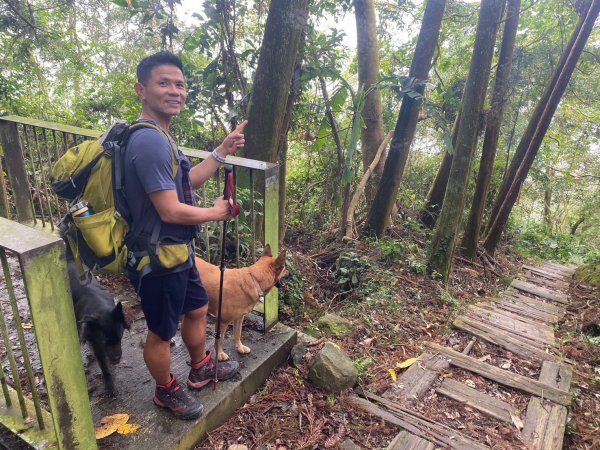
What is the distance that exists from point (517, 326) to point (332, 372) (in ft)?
11.4

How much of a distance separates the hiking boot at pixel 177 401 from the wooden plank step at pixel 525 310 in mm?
5636

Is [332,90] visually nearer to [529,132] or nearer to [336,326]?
[336,326]

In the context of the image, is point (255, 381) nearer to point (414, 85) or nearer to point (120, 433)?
point (120, 433)

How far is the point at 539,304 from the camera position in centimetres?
683

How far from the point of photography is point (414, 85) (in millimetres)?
6000

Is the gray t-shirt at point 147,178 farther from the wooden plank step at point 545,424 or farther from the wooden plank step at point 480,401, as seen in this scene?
the wooden plank step at point 545,424

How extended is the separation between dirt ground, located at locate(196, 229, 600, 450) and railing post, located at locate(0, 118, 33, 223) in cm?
334

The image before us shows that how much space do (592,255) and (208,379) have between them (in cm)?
1533

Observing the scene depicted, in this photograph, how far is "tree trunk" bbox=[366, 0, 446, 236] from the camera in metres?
6.70

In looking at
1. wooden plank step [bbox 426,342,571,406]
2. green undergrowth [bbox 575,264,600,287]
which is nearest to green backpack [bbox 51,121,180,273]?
wooden plank step [bbox 426,342,571,406]

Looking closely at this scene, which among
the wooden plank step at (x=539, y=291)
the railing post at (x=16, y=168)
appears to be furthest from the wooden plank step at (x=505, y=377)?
the railing post at (x=16, y=168)

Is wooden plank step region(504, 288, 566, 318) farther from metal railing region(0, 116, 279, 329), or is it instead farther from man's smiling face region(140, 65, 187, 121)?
man's smiling face region(140, 65, 187, 121)

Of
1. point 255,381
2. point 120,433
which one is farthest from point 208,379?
point 120,433

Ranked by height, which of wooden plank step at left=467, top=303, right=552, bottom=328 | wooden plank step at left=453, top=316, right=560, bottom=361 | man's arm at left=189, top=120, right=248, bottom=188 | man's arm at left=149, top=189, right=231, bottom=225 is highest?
man's arm at left=189, top=120, right=248, bottom=188
